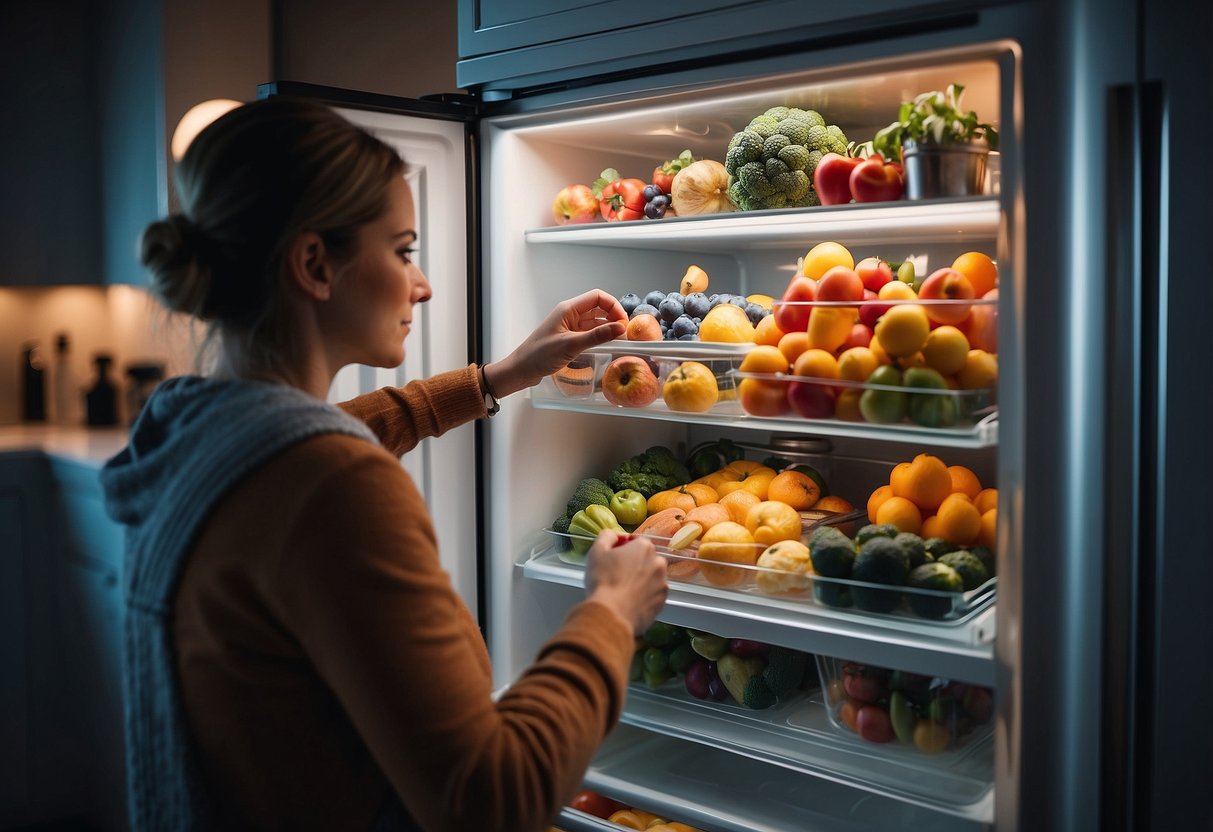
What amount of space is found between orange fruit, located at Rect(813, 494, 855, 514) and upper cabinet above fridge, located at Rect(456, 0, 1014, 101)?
2.56 ft

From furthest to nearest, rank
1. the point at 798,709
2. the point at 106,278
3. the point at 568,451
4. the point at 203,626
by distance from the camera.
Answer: the point at 106,278, the point at 568,451, the point at 798,709, the point at 203,626

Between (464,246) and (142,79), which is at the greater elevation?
(142,79)

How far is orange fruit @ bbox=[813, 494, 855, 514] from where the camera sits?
1826 millimetres

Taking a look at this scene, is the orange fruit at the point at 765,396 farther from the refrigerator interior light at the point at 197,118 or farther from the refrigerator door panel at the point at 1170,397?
the refrigerator interior light at the point at 197,118

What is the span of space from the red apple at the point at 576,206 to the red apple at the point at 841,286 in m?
0.50

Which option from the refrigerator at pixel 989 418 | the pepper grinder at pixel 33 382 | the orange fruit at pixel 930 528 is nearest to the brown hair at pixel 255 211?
the refrigerator at pixel 989 418

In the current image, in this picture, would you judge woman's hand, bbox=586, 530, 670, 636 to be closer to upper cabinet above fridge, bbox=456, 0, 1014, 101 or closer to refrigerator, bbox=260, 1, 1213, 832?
refrigerator, bbox=260, 1, 1213, 832

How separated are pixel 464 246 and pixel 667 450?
A: 57 cm

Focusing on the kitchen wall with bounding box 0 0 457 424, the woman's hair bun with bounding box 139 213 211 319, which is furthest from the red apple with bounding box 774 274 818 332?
the kitchen wall with bounding box 0 0 457 424

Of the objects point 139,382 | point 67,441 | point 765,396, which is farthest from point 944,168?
point 139,382

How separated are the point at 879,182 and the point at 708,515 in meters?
0.62

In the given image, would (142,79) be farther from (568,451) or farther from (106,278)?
(568,451)

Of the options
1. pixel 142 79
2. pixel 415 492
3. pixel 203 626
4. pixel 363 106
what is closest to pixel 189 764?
pixel 203 626

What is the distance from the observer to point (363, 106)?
164cm
